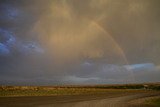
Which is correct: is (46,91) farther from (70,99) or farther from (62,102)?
(62,102)

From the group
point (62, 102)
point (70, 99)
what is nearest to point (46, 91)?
point (70, 99)

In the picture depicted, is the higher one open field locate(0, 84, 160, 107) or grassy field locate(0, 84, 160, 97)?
grassy field locate(0, 84, 160, 97)

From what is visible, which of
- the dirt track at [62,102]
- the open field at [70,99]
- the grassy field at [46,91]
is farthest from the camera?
the grassy field at [46,91]

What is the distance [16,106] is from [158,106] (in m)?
18.0

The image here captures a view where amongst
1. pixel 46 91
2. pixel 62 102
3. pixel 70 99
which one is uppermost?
pixel 46 91

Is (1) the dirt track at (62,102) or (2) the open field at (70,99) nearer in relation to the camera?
(1) the dirt track at (62,102)

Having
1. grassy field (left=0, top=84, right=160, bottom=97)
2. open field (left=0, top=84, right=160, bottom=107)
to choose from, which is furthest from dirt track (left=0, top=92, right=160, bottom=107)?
grassy field (left=0, top=84, right=160, bottom=97)

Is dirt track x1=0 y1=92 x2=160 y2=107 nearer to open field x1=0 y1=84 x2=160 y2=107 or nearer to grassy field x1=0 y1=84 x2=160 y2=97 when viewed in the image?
open field x1=0 y1=84 x2=160 y2=107

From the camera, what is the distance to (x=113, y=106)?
29.0 meters

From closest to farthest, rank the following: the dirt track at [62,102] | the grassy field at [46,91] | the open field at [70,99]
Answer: the dirt track at [62,102] < the open field at [70,99] < the grassy field at [46,91]

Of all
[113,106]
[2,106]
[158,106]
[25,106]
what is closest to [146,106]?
[158,106]

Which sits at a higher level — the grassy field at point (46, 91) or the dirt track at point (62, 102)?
the grassy field at point (46, 91)

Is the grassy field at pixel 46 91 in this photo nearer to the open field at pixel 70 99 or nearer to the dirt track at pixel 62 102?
the open field at pixel 70 99

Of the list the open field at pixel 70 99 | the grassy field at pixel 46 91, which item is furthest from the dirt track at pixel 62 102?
the grassy field at pixel 46 91
